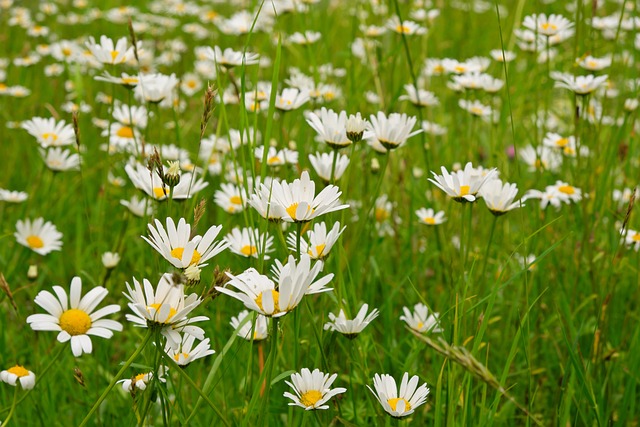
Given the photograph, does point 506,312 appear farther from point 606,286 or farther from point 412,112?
point 412,112

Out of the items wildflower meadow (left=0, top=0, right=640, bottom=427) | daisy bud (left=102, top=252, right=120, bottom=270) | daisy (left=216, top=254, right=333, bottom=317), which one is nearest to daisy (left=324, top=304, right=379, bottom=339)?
wildflower meadow (left=0, top=0, right=640, bottom=427)

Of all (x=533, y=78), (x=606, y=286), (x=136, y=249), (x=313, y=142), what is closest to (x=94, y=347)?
(x=136, y=249)

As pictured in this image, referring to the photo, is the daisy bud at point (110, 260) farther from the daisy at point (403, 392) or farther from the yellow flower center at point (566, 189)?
the yellow flower center at point (566, 189)

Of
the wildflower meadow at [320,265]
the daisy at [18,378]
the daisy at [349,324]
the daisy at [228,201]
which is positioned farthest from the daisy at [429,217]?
the daisy at [18,378]

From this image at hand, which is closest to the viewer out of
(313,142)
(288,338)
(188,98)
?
(288,338)

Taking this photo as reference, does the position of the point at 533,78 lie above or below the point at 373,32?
below

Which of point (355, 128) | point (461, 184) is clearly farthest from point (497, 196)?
point (355, 128)
